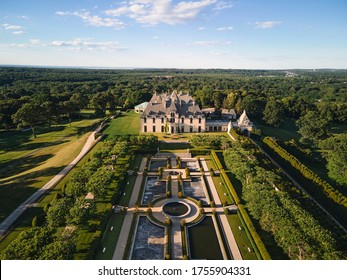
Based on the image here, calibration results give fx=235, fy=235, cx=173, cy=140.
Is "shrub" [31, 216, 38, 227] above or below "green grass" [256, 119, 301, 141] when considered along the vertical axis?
below

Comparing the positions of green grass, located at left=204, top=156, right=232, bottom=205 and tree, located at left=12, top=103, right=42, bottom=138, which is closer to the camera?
green grass, located at left=204, top=156, right=232, bottom=205

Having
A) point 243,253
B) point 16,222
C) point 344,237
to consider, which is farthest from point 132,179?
point 344,237

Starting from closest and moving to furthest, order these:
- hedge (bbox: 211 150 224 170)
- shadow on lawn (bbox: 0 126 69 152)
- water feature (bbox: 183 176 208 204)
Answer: water feature (bbox: 183 176 208 204) → hedge (bbox: 211 150 224 170) → shadow on lawn (bbox: 0 126 69 152)

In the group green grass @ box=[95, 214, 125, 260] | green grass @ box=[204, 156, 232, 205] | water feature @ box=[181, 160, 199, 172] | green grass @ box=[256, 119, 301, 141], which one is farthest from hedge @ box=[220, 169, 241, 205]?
green grass @ box=[256, 119, 301, 141]

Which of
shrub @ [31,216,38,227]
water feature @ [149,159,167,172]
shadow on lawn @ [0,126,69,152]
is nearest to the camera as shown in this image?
shrub @ [31,216,38,227]

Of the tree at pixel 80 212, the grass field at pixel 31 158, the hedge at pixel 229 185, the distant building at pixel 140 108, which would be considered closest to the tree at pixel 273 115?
Answer: the distant building at pixel 140 108

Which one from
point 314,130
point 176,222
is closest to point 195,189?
point 176,222

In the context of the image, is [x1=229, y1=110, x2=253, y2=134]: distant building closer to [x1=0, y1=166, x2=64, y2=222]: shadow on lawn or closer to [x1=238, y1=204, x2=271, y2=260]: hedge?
[x1=238, y1=204, x2=271, y2=260]: hedge

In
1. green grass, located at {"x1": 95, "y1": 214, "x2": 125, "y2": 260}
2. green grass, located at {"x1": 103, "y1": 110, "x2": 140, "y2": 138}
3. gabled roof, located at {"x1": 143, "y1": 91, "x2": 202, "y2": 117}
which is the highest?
gabled roof, located at {"x1": 143, "y1": 91, "x2": 202, "y2": 117}

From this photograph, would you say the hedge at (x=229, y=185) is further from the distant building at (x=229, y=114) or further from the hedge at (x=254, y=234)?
the distant building at (x=229, y=114)
